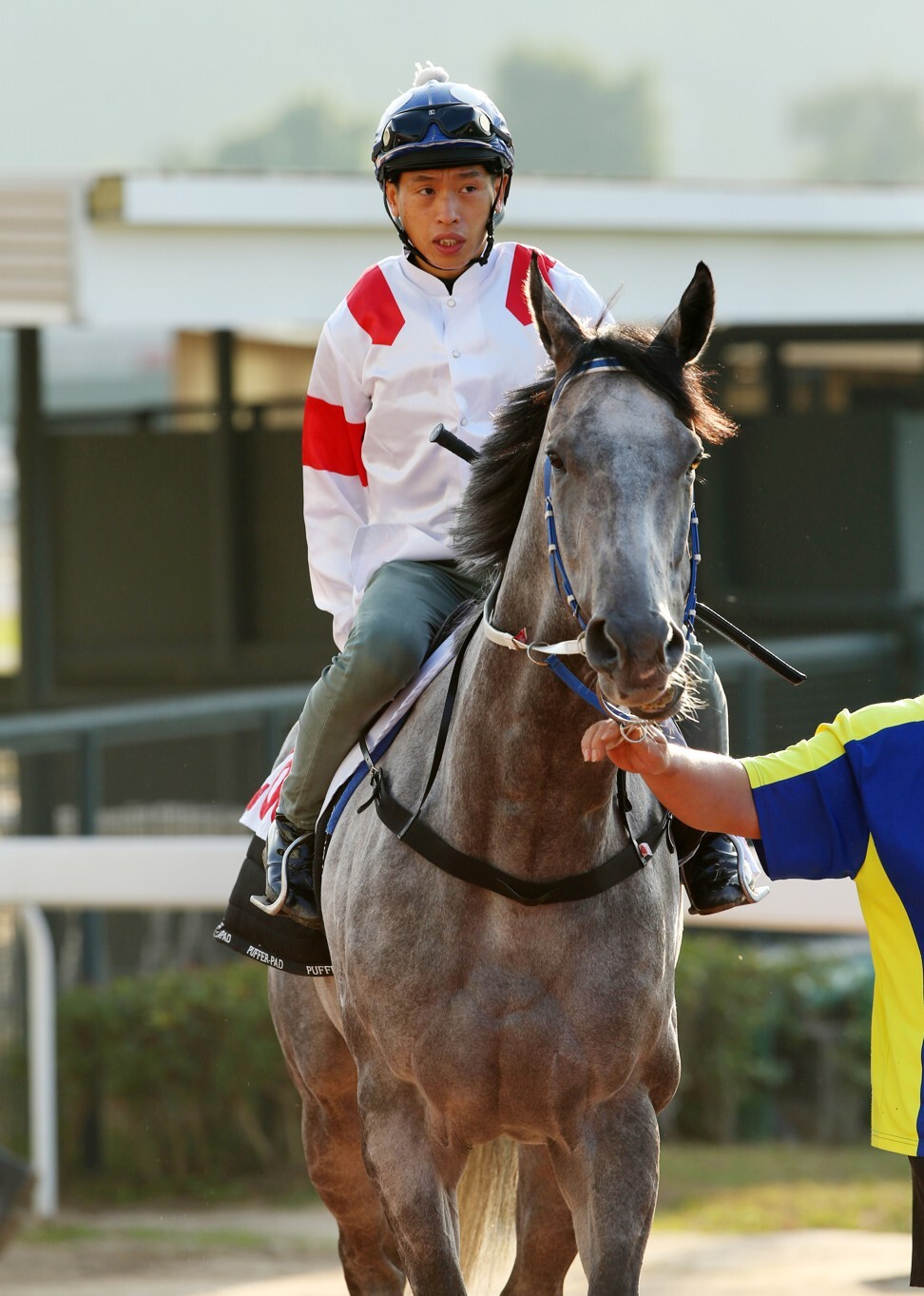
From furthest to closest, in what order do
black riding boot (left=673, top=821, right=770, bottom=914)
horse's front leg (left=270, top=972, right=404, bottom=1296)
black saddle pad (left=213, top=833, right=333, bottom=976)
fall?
1. horse's front leg (left=270, top=972, right=404, bottom=1296)
2. black saddle pad (left=213, top=833, right=333, bottom=976)
3. black riding boot (left=673, top=821, right=770, bottom=914)

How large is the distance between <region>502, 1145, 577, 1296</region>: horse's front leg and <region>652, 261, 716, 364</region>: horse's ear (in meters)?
1.62

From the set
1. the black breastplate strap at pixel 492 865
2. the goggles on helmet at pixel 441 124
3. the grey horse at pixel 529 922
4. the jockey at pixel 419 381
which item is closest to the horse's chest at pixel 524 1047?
the grey horse at pixel 529 922

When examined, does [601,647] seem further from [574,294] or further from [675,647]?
[574,294]

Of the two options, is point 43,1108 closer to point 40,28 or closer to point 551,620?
point 551,620

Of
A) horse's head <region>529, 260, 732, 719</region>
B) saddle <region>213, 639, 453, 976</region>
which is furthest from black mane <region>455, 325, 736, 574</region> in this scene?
saddle <region>213, 639, 453, 976</region>

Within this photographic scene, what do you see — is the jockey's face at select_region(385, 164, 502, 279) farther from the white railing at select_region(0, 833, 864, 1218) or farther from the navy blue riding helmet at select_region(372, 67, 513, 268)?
the white railing at select_region(0, 833, 864, 1218)

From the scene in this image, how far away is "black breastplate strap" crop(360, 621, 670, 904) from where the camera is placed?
9.79 feet

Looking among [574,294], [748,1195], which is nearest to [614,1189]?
[574,294]

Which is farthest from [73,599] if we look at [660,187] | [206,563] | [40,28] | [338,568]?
[338,568]

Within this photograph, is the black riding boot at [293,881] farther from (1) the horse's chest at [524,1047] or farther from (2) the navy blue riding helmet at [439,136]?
(2) the navy blue riding helmet at [439,136]

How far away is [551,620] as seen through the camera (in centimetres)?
280

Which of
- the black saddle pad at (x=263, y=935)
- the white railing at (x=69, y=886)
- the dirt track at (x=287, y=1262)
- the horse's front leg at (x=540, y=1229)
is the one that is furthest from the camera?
the white railing at (x=69, y=886)

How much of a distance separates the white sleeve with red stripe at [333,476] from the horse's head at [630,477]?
89 cm

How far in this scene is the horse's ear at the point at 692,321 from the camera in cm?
275
